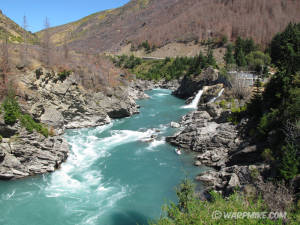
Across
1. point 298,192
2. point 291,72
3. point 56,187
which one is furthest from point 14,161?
point 291,72

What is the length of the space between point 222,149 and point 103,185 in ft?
45.8

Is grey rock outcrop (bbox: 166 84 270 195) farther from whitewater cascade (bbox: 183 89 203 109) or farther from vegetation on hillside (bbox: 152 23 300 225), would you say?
whitewater cascade (bbox: 183 89 203 109)

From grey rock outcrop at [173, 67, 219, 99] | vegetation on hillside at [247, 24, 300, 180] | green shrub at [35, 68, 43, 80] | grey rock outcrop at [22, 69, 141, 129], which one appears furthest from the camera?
grey rock outcrop at [173, 67, 219, 99]

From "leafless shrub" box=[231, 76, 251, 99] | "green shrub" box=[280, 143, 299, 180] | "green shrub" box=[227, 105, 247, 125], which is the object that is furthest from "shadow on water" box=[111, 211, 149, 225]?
"leafless shrub" box=[231, 76, 251, 99]

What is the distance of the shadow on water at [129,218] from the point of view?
17.3 m

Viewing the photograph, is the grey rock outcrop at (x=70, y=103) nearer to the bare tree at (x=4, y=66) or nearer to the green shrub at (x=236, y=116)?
the bare tree at (x=4, y=66)

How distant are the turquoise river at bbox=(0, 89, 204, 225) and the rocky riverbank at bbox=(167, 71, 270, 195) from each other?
1.88 m

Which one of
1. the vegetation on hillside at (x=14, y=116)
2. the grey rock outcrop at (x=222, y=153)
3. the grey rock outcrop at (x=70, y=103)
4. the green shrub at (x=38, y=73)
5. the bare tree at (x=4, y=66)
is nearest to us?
the grey rock outcrop at (x=222, y=153)

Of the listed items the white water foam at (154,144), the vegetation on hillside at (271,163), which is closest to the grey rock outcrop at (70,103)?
the white water foam at (154,144)

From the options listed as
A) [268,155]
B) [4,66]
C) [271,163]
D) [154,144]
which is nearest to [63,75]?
[4,66]

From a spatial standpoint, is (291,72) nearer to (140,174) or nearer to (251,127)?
(251,127)

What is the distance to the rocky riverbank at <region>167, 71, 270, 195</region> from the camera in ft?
65.4

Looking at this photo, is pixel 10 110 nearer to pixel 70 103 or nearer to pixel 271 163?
pixel 70 103

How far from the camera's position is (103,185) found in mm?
22078
